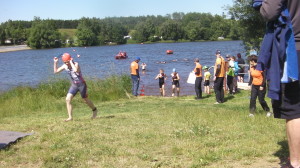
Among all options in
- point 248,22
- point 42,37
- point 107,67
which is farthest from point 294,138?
point 42,37

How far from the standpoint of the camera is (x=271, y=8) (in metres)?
3.29

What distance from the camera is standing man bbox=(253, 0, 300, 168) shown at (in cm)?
330

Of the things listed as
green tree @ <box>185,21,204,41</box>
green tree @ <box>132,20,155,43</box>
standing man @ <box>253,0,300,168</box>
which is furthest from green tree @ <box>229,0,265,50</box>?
green tree @ <box>132,20,155,43</box>

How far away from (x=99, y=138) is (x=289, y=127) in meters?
2.97

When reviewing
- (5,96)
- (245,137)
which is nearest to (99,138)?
(245,137)

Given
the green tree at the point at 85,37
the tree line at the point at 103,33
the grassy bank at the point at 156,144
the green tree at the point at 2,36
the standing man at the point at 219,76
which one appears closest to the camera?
the grassy bank at the point at 156,144

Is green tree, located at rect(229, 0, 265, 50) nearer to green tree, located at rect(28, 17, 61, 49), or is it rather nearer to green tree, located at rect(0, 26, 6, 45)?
green tree, located at rect(28, 17, 61, 49)

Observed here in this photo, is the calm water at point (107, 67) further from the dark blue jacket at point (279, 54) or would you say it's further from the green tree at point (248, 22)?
the dark blue jacket at point (279, 54)

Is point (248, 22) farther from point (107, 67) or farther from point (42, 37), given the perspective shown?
point (42, 37)

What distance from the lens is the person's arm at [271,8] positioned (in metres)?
3.26

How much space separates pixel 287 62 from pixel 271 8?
0.48 metres

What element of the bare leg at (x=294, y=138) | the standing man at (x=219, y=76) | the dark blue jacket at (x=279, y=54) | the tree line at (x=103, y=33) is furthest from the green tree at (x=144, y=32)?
the bare leg at (x=294, y=138)

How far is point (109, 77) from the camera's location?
17.8 meters

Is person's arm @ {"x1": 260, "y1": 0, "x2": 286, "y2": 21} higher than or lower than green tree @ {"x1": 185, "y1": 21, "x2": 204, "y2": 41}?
higher
